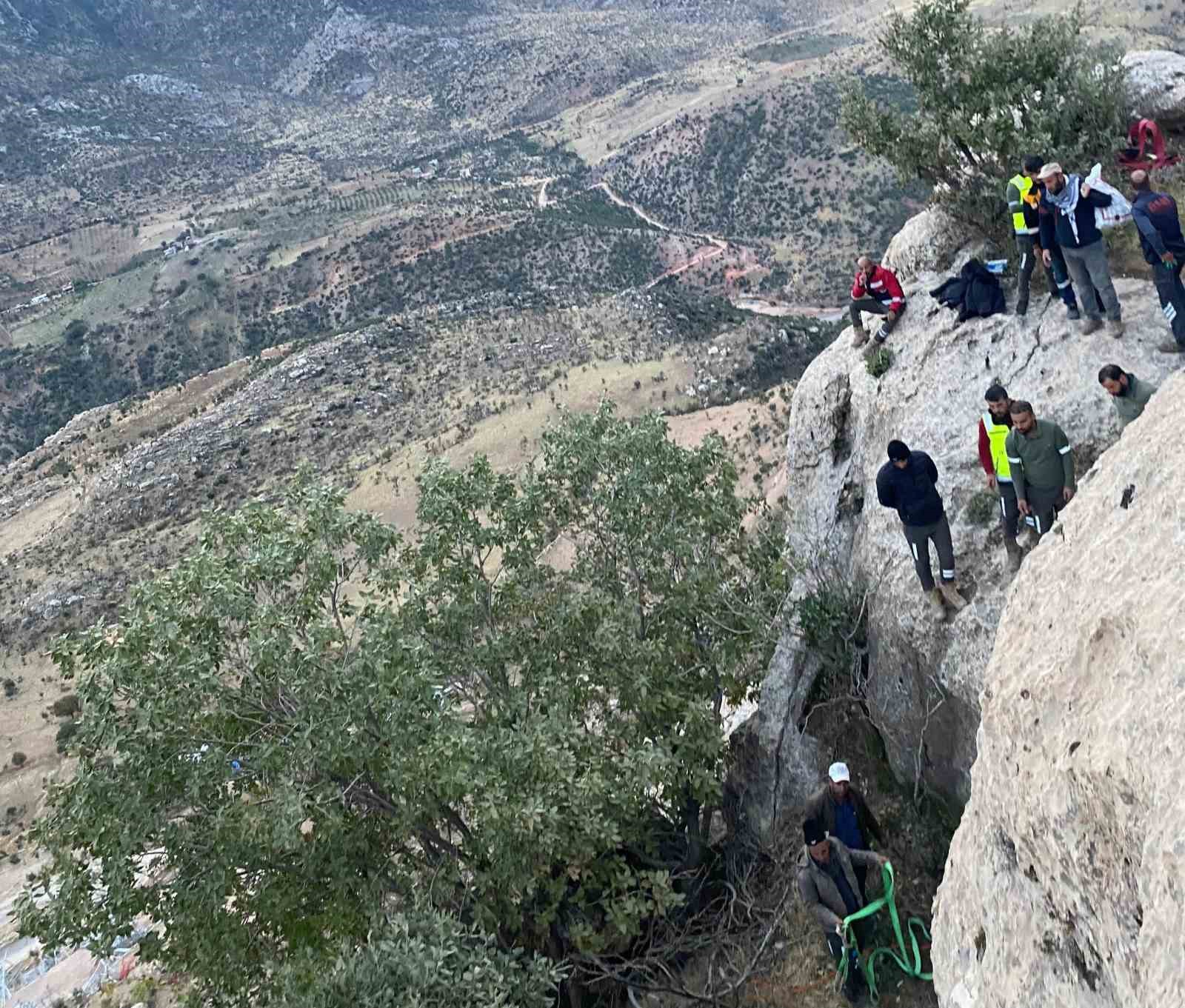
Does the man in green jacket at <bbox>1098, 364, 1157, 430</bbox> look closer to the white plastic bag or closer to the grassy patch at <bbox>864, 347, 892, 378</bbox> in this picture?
the white plastic bag

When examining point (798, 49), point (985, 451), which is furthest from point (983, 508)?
point (798, 49)

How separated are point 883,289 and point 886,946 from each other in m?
8.07

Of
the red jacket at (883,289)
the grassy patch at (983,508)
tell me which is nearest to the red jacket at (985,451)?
the grassy patch at (983,508)

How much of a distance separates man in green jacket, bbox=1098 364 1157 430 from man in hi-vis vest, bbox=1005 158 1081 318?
1.99 metres

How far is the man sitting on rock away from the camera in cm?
1198

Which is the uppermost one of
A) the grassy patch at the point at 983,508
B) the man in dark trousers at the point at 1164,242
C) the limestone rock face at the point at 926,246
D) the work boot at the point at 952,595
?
the man in dark trousers at the point at 1164,242

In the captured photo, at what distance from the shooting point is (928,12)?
1316 cm

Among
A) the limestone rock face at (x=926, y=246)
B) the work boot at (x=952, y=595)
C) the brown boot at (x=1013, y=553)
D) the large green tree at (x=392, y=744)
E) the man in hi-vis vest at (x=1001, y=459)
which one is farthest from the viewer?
the limestone rock face at (x=926, y=246)

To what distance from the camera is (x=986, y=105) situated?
1264cm

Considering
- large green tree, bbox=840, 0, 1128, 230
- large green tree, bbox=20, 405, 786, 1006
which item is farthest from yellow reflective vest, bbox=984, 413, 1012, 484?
large green tree, bbox=840, 0, 1128, 230

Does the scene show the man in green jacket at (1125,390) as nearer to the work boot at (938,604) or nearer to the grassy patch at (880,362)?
the work boot at (938,604)

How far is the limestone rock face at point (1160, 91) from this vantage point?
44.5ft

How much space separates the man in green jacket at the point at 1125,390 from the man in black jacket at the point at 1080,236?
1530 mm

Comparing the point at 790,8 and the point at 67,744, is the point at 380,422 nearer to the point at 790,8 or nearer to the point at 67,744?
the point at 67,744
